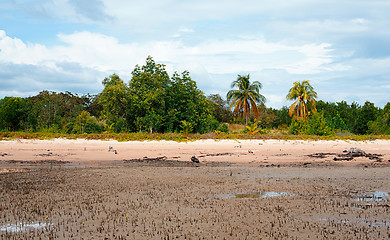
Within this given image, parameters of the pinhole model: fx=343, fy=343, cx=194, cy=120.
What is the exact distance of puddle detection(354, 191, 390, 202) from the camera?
7.68m

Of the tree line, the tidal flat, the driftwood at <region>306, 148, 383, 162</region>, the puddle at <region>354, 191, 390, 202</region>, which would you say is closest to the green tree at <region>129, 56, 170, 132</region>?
the tree line

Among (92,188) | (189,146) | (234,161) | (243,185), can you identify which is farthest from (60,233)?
(189,146)

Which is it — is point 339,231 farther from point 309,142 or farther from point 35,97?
point 35,97

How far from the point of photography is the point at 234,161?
16641mm

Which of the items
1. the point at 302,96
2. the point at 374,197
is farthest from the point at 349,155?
the point at 302,96

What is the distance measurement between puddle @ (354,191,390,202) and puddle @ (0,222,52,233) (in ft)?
21.3

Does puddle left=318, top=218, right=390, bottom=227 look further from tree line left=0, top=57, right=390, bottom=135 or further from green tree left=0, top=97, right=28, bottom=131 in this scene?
green tree left=0, top=97, right=28, bottom=131

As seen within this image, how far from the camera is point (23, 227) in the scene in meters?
5.62

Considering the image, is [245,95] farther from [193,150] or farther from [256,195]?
[256,195]

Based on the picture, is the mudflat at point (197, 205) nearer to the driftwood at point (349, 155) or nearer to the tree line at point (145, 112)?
the driftwood at point (349, 155)

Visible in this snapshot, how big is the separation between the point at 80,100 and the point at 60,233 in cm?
5146

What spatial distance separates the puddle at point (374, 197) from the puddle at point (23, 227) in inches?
256

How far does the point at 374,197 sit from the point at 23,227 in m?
7.40

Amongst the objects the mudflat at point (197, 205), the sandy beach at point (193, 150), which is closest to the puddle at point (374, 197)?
the mudflat at point (197, 205)
